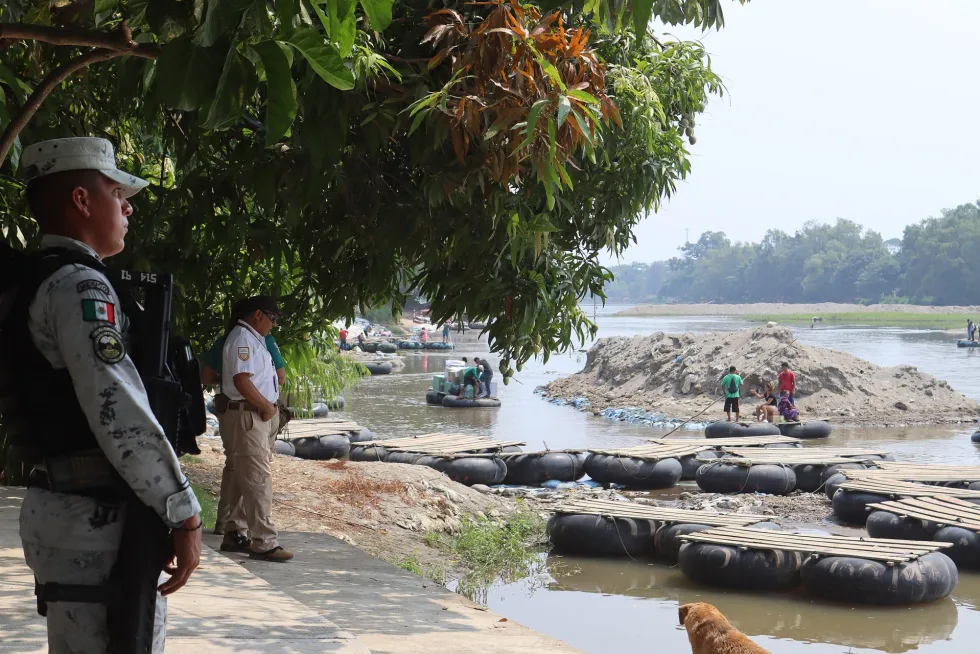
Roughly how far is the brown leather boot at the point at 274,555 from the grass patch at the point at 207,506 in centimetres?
75

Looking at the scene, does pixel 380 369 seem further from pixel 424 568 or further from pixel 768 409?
pixel 424 568

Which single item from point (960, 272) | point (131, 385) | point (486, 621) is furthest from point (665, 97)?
point (960, 272)

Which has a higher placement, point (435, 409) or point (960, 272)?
point (960, 272)

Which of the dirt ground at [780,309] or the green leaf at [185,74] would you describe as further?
the dirt ground at [780,309]

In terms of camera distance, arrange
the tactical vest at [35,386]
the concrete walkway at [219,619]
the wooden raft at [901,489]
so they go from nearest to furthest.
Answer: the tactical vest at [35,386] → the concrete walkway at [219,619] → the wooden raft at [901,489]

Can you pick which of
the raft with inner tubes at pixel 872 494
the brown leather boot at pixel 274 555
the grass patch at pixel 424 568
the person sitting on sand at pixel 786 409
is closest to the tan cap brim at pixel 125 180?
the brown leather boot at pixel 274 555

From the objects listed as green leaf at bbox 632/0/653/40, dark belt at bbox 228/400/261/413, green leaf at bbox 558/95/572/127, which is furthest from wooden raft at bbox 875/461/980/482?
green leaf at bbox 632/0/653/40

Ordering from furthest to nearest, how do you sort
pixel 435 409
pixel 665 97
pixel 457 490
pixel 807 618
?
pixel 435 409, pixel 457 490, pixel 807 618, pixel 665 97

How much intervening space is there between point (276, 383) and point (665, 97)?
151 inches

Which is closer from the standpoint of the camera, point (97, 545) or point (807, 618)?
point (97, 545)

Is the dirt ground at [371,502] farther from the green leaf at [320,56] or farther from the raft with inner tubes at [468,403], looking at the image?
the raft with inner tubes at [468,403]

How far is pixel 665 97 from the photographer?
26.8 feet

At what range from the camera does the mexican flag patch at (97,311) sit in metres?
2.31

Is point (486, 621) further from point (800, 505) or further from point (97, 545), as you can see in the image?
point (800, 505)
